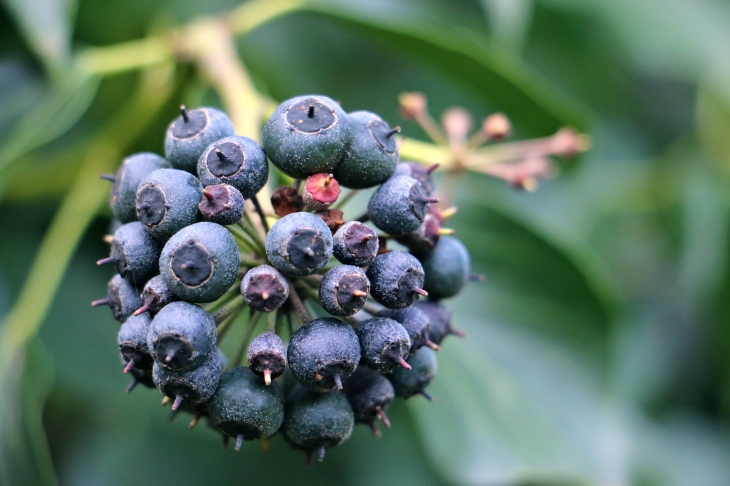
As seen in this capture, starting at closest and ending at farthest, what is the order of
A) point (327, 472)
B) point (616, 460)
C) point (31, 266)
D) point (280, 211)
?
point (280, 211) → point (616, 460) → point (31, 266) → point (327, 472)

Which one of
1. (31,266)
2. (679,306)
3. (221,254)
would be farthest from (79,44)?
(679,306)

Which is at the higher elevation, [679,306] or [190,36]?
[679,306]

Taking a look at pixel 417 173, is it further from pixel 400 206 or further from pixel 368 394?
pixel 368 394

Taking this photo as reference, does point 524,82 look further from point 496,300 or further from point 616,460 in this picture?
point 616,460

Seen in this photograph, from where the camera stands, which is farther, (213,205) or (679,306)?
(679,306)

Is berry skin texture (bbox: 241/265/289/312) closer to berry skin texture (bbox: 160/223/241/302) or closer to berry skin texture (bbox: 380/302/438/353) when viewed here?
berry skin texture (bbox: 160/223/241/302)

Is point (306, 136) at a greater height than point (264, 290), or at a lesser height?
greater

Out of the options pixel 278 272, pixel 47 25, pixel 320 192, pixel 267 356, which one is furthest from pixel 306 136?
pixel 47 25
